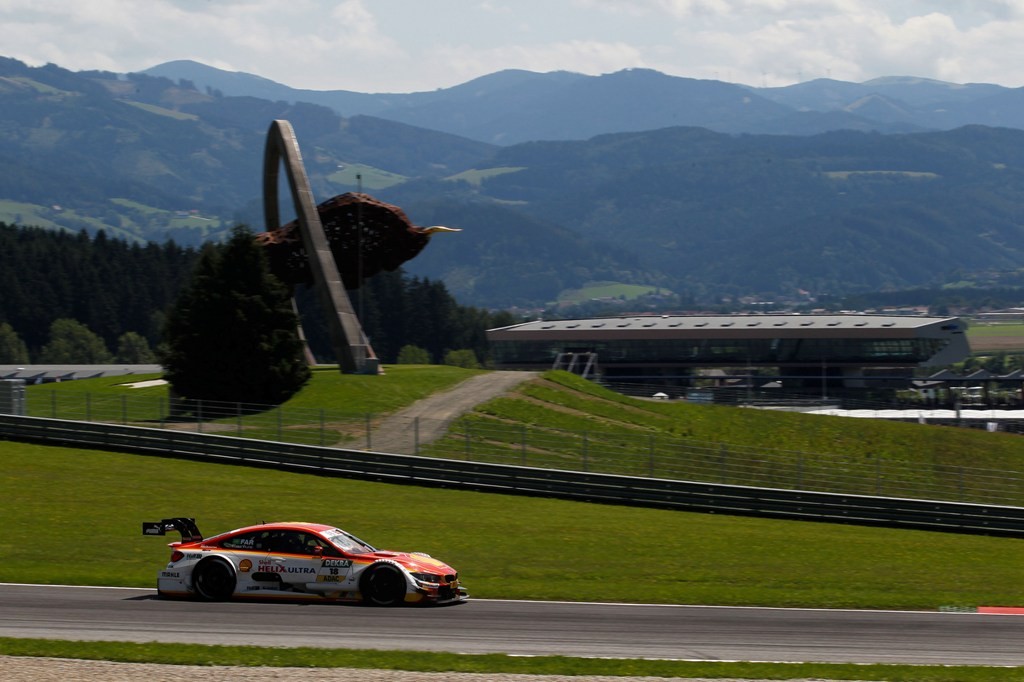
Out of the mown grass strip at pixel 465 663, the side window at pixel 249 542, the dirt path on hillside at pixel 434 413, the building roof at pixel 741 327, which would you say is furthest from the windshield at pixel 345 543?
the building roof at pixel 741 327

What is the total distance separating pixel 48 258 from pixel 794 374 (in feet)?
284

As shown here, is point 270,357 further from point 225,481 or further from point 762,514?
point 762,514

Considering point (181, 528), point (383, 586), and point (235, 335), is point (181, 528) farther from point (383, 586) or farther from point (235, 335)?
point (235, 335)

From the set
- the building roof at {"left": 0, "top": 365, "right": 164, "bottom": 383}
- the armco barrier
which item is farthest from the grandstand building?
the armco barrier

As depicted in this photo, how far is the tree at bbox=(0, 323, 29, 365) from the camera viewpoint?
147 m

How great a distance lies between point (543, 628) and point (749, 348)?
108m

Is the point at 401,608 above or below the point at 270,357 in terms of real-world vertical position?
below

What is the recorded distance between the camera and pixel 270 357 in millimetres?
54188

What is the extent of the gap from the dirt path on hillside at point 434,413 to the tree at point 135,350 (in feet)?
327

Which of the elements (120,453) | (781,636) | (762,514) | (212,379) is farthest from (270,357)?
(781,636)

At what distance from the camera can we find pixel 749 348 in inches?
5049

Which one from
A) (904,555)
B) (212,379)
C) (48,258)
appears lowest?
(904,555)

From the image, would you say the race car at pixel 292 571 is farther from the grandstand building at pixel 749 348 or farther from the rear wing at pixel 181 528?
the grandstand building at pixel 749 348

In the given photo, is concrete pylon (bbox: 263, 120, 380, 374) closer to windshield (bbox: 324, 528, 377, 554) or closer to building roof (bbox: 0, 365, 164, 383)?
windshield (bbox: 324, 528, 377, 554)
